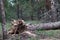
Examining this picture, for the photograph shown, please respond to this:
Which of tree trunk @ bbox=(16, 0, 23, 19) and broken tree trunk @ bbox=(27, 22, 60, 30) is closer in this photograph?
broken tree trunk @ bbox=(27, 22, 60, 30)

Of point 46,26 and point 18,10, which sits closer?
point 46,26

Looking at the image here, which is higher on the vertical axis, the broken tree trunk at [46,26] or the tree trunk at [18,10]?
the broken tree trunk at [46,26]

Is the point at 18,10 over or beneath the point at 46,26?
beneath

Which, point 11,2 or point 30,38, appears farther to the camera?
point 11,2

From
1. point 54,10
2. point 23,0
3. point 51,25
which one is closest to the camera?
point 51,25

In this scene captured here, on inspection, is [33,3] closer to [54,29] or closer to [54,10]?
[54,10]

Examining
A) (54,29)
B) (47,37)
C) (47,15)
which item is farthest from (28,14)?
(47,37)

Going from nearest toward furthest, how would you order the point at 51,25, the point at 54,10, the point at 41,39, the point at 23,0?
1. the point at 41,39
2. the point at 51,25
3. the point at 54,10
4. the point at 23,0

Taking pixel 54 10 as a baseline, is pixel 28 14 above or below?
below

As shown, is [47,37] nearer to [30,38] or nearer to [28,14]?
[30,38]

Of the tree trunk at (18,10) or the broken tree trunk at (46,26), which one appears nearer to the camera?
the broken tree trunk at (46,26)

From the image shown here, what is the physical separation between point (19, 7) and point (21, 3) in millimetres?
659

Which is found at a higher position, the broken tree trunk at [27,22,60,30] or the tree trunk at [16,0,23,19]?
the broken tree trunk at [27,22,60,30]

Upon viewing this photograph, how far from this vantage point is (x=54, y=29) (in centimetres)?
1046
